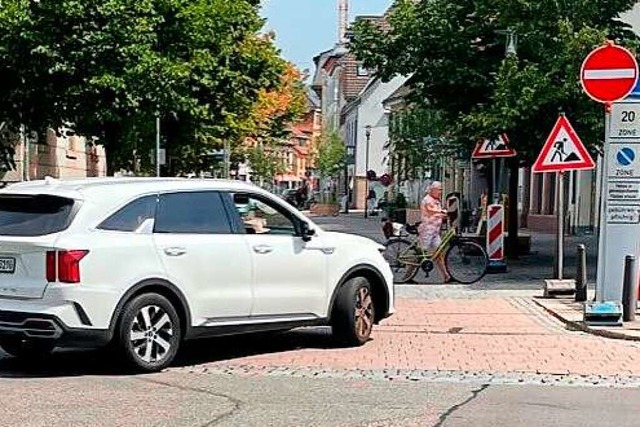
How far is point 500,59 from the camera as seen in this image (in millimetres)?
25438

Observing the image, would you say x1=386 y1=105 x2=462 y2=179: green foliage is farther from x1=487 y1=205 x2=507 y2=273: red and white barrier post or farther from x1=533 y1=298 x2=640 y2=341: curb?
x1=533 y1=298 x2=640 y2=341: curb

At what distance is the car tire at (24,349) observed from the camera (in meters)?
10.9

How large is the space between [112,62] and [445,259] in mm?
8242

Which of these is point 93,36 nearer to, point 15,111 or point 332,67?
point 15,111

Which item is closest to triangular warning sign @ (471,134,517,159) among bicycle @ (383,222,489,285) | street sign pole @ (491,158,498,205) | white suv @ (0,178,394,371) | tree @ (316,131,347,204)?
street sign pole @ (491,158,498,205)

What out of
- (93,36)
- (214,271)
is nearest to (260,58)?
(93,36)

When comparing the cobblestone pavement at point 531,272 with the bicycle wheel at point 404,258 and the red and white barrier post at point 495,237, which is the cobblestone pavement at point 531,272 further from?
the bicycle wheel at point 404,258

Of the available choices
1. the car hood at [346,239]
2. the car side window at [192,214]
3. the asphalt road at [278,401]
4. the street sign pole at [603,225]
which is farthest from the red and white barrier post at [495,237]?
the asphalt road at [278,401]

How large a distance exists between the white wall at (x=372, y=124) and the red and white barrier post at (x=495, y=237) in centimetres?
6278

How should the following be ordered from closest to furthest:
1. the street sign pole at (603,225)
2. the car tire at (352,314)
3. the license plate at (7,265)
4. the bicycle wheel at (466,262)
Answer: the license plate at (7,265) → the car tire at (352,314) → the street sign pole at (603,225) → the bicycle wheel at (466,262)

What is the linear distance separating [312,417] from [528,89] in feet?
46.3

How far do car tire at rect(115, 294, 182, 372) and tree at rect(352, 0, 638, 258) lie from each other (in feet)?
40.8

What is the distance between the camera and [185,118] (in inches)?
1321

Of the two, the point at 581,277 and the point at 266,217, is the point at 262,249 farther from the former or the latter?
the point at 581,277
